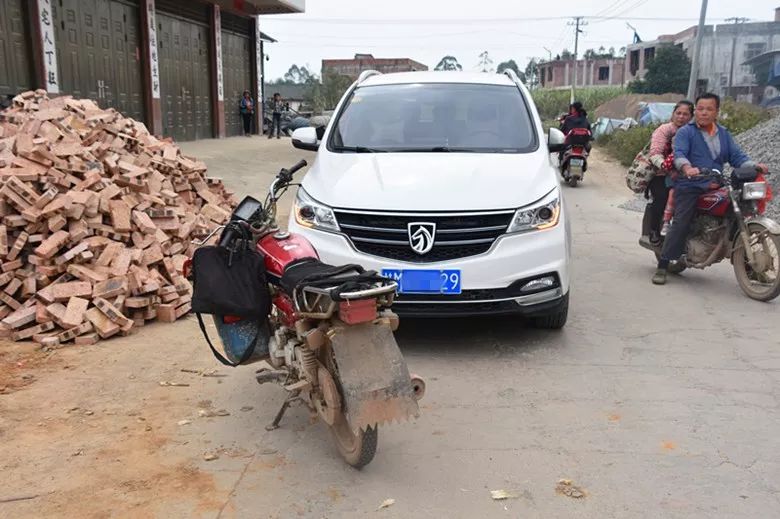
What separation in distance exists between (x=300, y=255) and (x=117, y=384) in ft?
5.57

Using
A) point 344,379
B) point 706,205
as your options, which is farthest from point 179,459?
point 706,205

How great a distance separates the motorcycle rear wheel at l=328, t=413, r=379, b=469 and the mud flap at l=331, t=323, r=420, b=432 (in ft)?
0.42

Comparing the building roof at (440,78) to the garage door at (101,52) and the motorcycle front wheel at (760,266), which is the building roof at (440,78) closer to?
the motorcycle front wheel at (760,266)

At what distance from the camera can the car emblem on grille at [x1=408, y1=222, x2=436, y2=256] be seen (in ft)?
14.7

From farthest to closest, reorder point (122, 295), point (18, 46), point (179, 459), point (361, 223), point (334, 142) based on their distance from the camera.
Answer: point (18, 46), point (334, 142), point (122, 295), point (361, 223), point (179, 459)

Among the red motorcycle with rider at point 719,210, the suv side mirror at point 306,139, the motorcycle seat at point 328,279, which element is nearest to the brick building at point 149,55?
the suv side mirror at point 306,139

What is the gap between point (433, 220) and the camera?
448 centimetres

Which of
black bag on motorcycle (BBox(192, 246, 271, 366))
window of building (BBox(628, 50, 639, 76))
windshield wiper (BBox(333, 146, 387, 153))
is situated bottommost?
black bag on motorcycle (BBox(192, 246, 271, 366))

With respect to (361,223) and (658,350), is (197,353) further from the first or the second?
(658,350)

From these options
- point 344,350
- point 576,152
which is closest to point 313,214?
point 344,350

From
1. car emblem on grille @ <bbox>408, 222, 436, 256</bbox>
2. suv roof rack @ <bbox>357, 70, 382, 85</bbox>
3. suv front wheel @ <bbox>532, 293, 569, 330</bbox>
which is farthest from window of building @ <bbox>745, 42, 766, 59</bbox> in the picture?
car emblem on grille @ <bbox>408, 222, 436, 256</bbox>

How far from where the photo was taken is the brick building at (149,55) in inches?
494

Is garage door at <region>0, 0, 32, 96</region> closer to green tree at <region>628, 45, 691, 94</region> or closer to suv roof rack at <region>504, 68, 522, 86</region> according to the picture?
suv roof rack at <region>504, 68, 522, 86</region>

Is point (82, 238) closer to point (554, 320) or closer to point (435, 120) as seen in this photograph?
point (435, 120)
